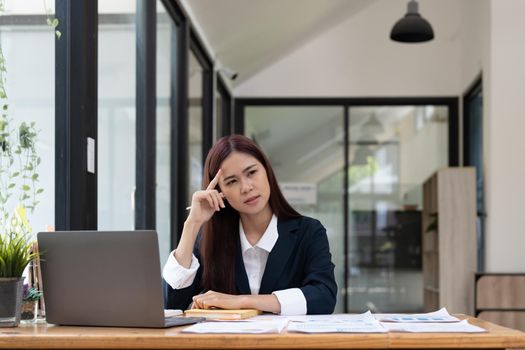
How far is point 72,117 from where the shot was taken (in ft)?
→ 10.6

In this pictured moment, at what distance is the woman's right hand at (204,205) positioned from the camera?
265 cm

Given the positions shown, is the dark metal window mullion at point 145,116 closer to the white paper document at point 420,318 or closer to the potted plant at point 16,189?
the potted plant at point 16,189

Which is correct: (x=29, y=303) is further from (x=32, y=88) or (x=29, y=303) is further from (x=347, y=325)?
(x=32, y=88)

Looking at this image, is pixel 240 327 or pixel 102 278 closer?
pixel 240 327

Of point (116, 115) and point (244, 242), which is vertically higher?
point (116, 115)

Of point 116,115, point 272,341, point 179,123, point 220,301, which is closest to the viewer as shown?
point 272,341

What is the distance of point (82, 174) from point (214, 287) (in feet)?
2.50

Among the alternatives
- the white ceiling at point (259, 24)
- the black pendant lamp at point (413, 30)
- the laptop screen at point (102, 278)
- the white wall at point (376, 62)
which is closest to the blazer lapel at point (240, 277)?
the laptop screen at point (102, 278)

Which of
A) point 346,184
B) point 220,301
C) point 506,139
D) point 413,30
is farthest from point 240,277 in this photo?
point 346,184

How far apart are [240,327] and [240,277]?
0.81 metres

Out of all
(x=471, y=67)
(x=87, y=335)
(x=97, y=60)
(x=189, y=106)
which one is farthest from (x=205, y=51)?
(x=87, y=335)

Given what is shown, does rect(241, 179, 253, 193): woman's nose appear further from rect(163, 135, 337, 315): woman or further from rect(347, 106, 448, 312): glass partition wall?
rect(347, 106, 448, 312): glass partition wall

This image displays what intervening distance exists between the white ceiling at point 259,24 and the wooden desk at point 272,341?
422 cm

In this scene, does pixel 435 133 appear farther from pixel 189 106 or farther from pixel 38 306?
pixel 38 306
